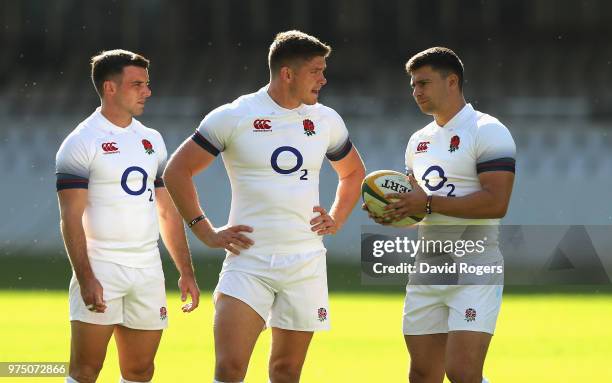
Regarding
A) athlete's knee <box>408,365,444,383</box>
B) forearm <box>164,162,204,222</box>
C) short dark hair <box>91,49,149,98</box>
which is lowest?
athlete's knee <box>408,365,444,383</box>

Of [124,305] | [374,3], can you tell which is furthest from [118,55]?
[374,3]

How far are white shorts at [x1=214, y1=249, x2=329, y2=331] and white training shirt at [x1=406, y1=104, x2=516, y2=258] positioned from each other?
2.24 ft

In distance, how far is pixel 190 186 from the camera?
5527mm

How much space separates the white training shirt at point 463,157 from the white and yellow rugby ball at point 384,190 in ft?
0.43

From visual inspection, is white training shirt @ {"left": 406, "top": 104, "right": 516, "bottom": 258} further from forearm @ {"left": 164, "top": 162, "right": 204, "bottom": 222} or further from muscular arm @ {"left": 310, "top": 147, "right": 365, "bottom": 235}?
forearm @ {"left": 164, "top": 162, "right": 204, "bottom": 222}

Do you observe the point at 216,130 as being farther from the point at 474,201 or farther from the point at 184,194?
the point at 474,201

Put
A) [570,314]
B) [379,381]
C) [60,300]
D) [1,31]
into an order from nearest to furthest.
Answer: [379,381] → [570,314] → [60,300] → [1,31]

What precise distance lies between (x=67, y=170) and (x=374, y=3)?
18.2m

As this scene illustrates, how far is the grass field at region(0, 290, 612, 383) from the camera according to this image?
792 cm

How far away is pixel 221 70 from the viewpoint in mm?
23922

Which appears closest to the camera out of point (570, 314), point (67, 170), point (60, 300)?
point (67, 170)

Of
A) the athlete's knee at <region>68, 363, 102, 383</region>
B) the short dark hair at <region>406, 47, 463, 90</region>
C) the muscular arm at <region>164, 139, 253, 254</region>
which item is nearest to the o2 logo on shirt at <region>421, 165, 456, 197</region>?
the short dark hair at <region>406, 47, 463, 90</region>

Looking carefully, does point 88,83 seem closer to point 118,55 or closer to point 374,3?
point 374,3

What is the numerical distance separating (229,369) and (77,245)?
93 cm
